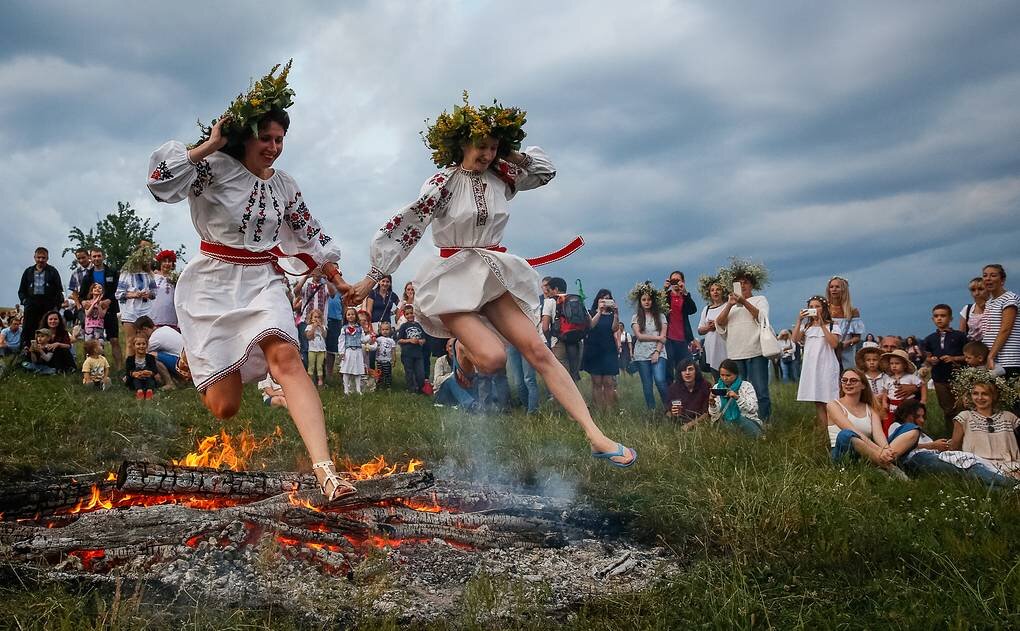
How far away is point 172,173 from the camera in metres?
4.78

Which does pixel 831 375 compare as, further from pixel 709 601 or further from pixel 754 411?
pixel 709 601

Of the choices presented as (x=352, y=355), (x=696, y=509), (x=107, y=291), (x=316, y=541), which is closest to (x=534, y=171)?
(x=696, y=509)

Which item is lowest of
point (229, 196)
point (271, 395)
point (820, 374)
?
point (820, 374)

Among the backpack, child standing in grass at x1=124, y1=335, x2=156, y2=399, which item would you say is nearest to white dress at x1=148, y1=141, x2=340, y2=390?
child standing in grass at x1=124, y1=335, x2=156, y2=399

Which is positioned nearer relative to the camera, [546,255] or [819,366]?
[546,255]

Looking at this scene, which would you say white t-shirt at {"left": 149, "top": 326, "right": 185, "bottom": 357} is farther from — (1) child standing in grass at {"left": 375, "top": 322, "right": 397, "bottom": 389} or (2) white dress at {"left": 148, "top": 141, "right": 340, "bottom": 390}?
(2) white dress at {"left": 148, "top": 141, "right": 340, "bottom": 390}

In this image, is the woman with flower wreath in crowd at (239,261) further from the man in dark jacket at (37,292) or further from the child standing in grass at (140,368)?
the man in dark jacket at (37,292)

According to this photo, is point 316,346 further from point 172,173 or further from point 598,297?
point 172,173

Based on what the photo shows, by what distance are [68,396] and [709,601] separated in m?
8.05

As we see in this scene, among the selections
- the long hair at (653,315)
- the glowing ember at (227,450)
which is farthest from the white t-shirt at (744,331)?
the glowing ember at (227,450)

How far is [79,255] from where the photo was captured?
1314 cm

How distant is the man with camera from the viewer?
37.3 feet

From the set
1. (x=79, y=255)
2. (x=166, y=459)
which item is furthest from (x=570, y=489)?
(x=79, y=255)

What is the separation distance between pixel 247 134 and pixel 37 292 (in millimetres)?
9444
